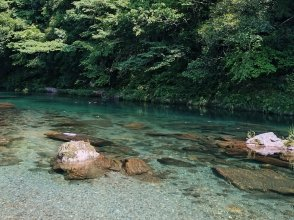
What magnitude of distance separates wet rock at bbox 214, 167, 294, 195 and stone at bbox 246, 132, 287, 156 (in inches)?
84.4

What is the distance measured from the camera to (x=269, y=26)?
19.7 meters

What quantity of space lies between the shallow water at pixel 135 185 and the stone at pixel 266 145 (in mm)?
1145

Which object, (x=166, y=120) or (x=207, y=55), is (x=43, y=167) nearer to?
(x=166, y=120)

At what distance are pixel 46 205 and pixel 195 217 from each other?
282 centimetres

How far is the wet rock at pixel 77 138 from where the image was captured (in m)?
12.8

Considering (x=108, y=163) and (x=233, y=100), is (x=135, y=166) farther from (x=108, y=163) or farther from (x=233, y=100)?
(x=233, y=100)

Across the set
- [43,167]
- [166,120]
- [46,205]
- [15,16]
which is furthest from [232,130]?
[15,16]

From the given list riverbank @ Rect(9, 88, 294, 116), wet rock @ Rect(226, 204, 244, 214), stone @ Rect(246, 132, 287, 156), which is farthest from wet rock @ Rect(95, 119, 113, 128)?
wet rock @ Rect(226, 204, 244, 214)

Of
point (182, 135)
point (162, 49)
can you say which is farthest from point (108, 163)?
point (162, 49)

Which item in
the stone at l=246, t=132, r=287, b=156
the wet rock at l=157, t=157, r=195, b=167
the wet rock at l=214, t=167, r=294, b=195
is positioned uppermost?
the stone at l=246, t=132, r=287, b=156

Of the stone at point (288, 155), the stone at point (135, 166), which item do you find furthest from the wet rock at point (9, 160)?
the stone at point (288, 155)

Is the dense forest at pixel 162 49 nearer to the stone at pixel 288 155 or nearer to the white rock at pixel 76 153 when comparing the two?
the stone at pixel 288 155

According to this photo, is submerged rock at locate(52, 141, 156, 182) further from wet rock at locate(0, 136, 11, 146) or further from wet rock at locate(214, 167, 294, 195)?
wet rock at locate(0, 136, 11, 146)

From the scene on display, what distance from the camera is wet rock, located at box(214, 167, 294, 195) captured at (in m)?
8.34
